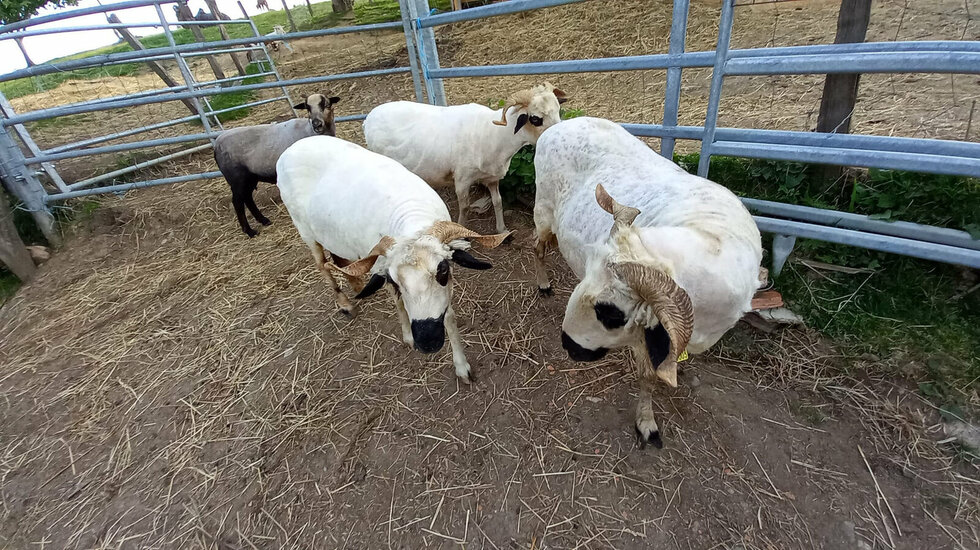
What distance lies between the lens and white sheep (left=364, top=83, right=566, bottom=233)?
4695mm

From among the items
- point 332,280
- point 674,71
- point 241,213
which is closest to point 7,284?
point 241,213

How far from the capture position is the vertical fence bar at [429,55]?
212 inches

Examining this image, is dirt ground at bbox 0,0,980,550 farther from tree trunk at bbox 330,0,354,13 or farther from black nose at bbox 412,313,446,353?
tree trunk at bbox 330,0,354,13

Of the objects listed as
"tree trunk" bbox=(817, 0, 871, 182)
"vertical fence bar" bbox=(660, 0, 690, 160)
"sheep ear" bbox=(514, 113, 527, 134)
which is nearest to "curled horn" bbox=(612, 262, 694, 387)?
"vertical fence bar" bbox=(660, 0, 690, 160)

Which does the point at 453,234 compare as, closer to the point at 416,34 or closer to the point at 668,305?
the point at 668,305

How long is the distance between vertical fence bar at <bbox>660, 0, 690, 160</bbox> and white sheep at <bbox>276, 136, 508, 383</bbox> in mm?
2086

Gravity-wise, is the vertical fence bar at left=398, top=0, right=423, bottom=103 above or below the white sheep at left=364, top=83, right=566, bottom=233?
above

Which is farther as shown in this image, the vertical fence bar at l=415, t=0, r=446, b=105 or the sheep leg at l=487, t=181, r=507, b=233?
the vertical fence bar at l=415, t=0, r=446, b=105

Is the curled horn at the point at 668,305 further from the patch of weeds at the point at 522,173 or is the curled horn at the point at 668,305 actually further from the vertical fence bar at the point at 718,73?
the patch of weeds at the point at 522,173

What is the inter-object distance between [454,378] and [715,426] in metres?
1.95

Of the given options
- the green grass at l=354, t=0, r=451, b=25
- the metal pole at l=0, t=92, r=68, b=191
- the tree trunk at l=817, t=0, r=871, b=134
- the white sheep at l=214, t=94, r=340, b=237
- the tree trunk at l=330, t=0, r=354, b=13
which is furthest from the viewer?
the tree trunk at l=330, t=0, r=354, b=13

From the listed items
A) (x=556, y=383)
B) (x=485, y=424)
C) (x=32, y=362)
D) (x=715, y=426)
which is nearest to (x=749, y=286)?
(x=715, y=426)

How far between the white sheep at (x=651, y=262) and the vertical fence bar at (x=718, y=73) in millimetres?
560

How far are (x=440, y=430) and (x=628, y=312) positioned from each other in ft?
5.83
